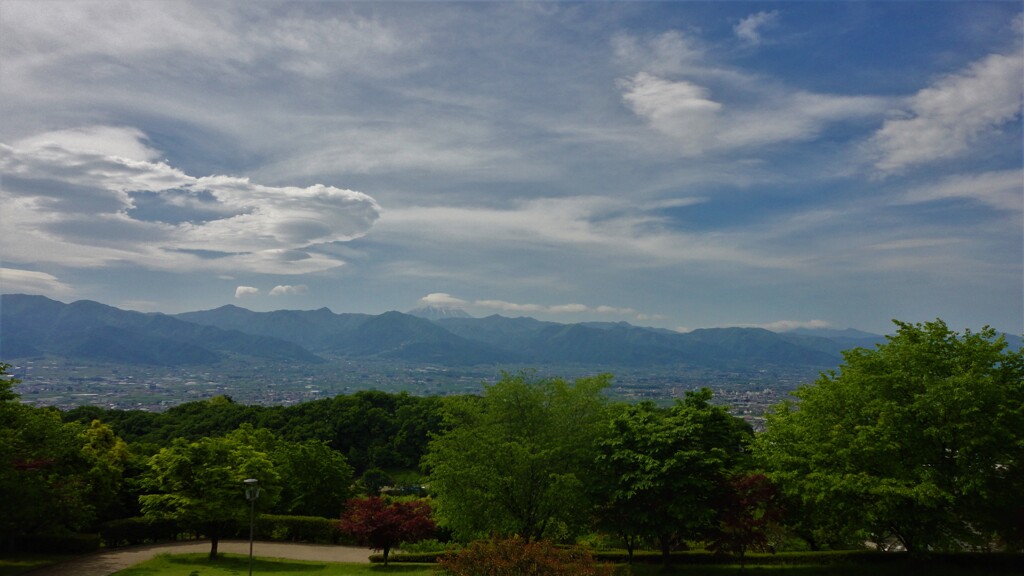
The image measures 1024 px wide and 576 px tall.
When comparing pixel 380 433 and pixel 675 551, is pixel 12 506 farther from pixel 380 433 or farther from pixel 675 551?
pixel 380 433

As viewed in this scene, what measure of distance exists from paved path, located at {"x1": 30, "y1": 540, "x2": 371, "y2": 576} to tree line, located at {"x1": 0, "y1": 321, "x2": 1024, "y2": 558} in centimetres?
202

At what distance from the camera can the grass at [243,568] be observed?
934 inches

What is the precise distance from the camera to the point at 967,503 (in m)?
18.8

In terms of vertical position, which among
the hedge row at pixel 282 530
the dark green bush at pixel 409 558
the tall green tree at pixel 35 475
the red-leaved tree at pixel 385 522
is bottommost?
the hedge row at pixel 282 530

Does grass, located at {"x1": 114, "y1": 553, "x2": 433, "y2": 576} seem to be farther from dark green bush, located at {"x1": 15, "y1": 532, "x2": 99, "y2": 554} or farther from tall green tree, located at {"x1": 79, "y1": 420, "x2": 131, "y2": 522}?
tall green tree, located at {"x1": 79, "y1": 420, "x2": 131, "y2": 522}

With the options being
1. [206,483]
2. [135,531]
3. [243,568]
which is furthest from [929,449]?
[135,531]

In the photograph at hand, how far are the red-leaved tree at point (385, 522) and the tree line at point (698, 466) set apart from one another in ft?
4.13

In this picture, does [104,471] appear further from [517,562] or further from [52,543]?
[517,562]

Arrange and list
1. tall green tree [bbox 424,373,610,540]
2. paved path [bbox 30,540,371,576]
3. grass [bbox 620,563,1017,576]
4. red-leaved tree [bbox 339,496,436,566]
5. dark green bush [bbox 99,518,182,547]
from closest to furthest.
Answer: grass [bbox 620,563,1017,576], tall green tree [bbox 424,373,610,540], paved path [bbox 30,540,371,576], red-leaved tree [bbox 339,496,436,566], dark green bush [bbox 99,518,182,547]

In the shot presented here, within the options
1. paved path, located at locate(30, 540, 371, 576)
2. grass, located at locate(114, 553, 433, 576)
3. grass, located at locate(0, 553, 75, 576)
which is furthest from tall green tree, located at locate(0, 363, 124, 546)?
grass, located at locate(114, 553, 433, 576)

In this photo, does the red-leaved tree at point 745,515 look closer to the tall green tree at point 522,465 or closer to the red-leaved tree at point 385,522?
the tall green tree at point 522,465

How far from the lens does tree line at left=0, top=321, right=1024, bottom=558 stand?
18.7 meters

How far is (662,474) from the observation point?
69.4ft

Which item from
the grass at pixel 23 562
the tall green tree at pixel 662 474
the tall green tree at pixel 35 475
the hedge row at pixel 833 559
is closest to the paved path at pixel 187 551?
the grass at pixel 23 562
